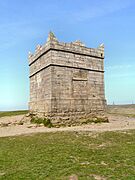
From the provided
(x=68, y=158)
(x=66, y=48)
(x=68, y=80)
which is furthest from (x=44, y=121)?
(x=68, y=158)

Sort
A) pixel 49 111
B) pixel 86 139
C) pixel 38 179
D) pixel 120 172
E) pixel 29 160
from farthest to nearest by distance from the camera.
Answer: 1. pixel 49 111
2. pixel 86 139
3. pixel 29 160
4. pixel 120 172
5. pixel 38 179

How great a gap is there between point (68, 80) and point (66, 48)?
2.47m

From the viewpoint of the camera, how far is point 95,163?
22.0 ft

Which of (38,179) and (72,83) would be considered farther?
(72,83)

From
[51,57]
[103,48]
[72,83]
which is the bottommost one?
[72,83]

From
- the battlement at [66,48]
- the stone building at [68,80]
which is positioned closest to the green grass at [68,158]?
the stone building at [68,80]

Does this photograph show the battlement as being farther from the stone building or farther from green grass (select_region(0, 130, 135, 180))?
green grass (select_region(0, 130, 135, 180))

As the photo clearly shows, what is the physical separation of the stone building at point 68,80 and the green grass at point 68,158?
5163 millimetres

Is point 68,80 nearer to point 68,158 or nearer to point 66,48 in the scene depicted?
point 66,48

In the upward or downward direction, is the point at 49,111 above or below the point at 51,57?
below

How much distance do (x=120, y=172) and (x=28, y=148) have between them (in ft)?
13.6

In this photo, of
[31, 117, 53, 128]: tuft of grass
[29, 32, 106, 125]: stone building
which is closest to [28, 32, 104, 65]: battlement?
[29, 32, 106, 125]: stone building

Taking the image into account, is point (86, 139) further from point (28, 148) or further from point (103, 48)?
point (103, 48)

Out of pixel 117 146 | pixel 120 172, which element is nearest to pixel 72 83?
pixel 117 146
